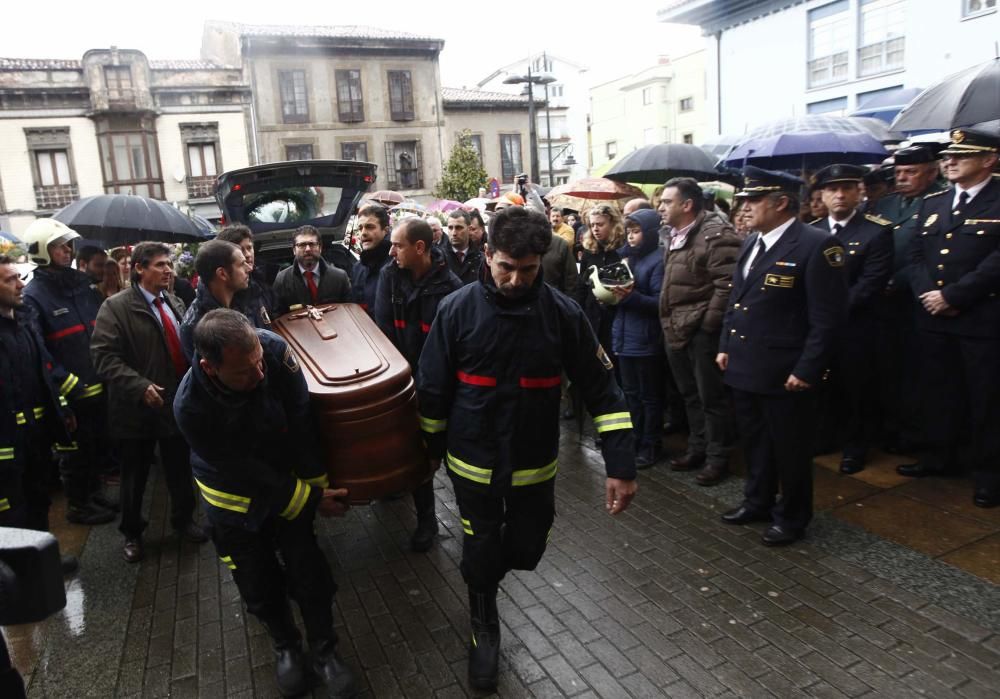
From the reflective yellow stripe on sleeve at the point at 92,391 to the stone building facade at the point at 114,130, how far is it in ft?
84.0

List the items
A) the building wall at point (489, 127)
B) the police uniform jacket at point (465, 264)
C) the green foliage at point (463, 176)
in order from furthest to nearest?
the building wall at point (489, 127)
the green foliage at point (463, 176)
the police uniform jacket at point (465, 264)

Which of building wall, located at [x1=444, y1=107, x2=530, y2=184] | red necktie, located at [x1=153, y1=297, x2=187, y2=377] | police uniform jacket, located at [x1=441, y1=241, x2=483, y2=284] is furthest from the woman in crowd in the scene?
building wall, located at [x1=444, y1=107, x2=530, y2=184]

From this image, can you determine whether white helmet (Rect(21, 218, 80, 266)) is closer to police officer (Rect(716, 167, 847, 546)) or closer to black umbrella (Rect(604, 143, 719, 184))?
police officer (Rect(716, 167, 847, 546))

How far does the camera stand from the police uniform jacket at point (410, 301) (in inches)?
167

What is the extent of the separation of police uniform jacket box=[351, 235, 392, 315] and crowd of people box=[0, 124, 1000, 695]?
0.07 ft

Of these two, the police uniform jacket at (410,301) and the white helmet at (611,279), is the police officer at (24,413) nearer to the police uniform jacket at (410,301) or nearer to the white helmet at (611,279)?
the police uniform jacket at (410,301)

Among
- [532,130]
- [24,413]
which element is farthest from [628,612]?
[532,130]

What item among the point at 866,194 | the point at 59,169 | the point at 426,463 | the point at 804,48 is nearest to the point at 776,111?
the point at 804,48

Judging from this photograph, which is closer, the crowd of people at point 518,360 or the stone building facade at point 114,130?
the crowd of people at point 518,360

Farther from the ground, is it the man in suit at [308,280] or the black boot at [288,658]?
the man in suit at [308,280]

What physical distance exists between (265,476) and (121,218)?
4.46m

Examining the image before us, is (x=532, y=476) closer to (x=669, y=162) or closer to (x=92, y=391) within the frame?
(x=92, y=391)

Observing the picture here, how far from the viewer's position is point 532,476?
302 cm

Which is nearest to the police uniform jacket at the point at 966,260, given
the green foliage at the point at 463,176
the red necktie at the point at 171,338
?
the red necktie at the point at 171,338
